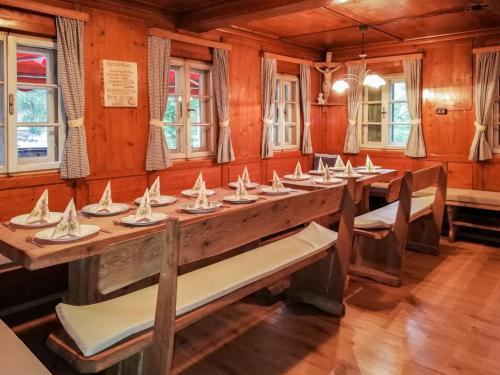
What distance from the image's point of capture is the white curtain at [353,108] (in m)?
6.05

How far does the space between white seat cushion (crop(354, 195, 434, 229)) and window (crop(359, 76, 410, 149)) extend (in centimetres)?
164

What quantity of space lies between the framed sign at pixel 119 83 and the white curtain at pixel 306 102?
2632mm

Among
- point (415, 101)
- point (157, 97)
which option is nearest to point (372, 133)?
point (415, 101)

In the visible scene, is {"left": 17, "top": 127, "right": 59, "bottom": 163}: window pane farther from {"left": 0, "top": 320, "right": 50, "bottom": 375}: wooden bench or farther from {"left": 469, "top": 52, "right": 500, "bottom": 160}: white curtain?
{"left": 469, "top": 52, "right": 500, "bottom": 160}: white curtain

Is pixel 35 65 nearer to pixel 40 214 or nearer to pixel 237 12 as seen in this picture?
pixel 237 12

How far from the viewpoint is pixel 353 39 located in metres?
5.64

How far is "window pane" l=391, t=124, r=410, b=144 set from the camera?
5.87m

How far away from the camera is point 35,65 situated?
3703mm

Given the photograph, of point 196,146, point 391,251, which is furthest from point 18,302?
point 391,251

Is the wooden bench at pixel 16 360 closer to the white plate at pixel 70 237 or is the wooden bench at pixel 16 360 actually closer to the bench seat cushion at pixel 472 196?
the white plate at pixel 70 237

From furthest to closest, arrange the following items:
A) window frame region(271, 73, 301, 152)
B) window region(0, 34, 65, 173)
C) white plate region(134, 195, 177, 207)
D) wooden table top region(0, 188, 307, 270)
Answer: window frame region(271, 73, 301, 152) → window region(0, 34, 65, 173) → white plate region(134, 195, 177, 207) → wooden table top region(0, 188, 307, 270)

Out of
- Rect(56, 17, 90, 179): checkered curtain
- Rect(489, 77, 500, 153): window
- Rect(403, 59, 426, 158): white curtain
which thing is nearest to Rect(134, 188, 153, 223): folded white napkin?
Rect(56, 17, 90, 179): checkered curtain

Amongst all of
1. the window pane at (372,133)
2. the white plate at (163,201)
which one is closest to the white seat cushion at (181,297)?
the white plate at (163,201)

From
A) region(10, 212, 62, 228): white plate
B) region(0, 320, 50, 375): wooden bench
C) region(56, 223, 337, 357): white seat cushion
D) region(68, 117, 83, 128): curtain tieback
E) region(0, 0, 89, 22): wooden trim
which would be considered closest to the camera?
region(0, 320, 50, 375): wooden bench
